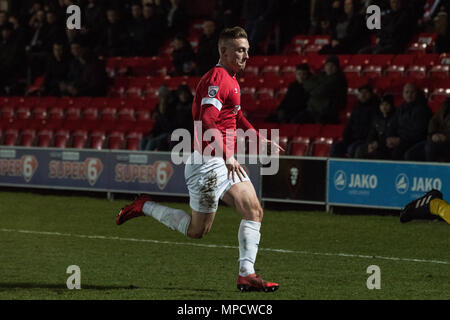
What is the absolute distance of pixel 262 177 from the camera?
13.9 meters

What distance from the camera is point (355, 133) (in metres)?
14.0

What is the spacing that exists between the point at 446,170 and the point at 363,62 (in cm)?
488

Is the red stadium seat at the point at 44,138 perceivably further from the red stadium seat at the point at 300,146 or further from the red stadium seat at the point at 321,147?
the red stadium seat at the point at 321,147

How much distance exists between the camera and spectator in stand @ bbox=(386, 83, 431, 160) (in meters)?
13.1

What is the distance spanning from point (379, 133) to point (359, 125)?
0.44 meters

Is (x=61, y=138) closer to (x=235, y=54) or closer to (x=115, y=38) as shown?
(x=115, y=38)

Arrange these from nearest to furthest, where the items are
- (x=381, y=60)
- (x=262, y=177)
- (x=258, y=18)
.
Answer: (x=262, y=177)
(x=381, y=60)
(x=258, y=18)

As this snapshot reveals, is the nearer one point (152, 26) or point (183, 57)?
point (183, 57)

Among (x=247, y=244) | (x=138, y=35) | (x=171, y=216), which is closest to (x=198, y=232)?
(x=171, y=216)

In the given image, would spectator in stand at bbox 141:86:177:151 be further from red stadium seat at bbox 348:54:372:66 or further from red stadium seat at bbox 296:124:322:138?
red stadium seat at bbox 348:54:372:66

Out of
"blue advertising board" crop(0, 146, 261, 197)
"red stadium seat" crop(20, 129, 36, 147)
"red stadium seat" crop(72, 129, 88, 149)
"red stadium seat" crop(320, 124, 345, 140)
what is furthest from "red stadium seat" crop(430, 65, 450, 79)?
"red stadium seat" crop(20, 129, 36, 147)

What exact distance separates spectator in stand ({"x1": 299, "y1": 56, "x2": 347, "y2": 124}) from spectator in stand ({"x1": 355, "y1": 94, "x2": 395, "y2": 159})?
104 centimetres

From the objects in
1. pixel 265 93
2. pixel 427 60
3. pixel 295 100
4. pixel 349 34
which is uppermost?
pixel 349 34

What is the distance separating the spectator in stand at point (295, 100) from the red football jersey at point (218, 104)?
8279mm
